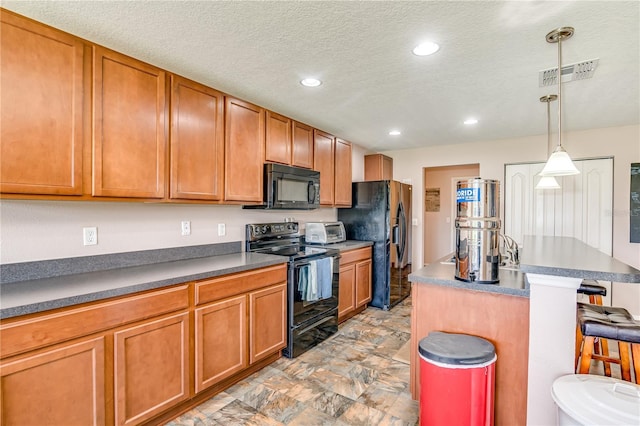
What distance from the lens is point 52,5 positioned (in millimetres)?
1508

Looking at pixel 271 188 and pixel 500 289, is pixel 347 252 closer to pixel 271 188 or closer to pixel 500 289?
pixel 271 188

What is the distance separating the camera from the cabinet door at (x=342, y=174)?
4012 mm

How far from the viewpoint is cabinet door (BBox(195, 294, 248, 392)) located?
80.8 inches

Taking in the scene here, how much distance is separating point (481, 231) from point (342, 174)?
2.50m

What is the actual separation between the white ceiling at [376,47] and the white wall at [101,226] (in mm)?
1039

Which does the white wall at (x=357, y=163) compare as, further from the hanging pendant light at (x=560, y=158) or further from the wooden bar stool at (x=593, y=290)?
the wooden bar stool at (x=593, y=290)

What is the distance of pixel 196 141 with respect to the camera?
7.70ft

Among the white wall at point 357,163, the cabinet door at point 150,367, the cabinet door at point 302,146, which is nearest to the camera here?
the cabinet door at point 150,367

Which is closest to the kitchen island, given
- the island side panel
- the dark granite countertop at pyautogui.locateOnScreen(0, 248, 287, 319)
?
the island side panel

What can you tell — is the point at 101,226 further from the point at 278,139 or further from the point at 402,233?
the point at 402,233

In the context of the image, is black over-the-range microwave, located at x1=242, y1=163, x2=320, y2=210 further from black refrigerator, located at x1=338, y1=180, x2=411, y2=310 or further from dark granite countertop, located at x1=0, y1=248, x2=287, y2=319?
black refrigerator, located at x1=338, y1=180, x2=411, y2=310

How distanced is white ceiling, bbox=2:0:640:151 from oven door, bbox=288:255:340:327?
1554 millimetres

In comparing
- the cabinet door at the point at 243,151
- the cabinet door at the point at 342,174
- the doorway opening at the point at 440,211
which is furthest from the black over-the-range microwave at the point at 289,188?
the doorway opening at the point at 440,211

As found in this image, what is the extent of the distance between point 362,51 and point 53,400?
2490 mm
